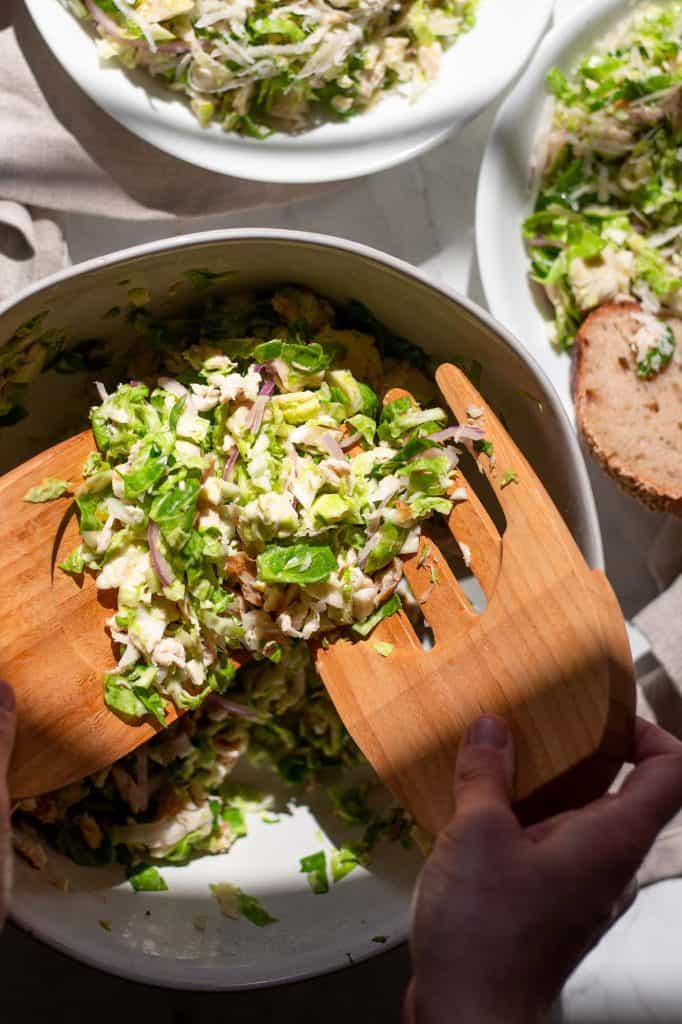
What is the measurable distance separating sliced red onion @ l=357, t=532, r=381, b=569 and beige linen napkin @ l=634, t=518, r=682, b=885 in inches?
20.9

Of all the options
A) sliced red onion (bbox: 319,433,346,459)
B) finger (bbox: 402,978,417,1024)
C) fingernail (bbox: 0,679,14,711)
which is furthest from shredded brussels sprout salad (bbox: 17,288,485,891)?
finger (bbox: 402,978,417,1024)

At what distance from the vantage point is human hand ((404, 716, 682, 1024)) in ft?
3.44

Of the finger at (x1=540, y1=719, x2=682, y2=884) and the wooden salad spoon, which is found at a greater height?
the wooden salad spoon

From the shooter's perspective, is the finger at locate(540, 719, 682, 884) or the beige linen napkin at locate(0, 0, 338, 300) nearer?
the finger at locate(540, 719, 682, 884)

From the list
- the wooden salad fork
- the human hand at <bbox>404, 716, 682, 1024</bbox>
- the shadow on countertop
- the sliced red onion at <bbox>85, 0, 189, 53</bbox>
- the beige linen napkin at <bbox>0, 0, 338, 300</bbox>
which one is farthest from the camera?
the shadow on countertop

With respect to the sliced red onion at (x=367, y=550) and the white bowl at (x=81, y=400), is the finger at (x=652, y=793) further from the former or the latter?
the sliced red onion at (x=367, y=550)

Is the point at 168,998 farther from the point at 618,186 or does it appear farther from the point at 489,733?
the point at 618,186

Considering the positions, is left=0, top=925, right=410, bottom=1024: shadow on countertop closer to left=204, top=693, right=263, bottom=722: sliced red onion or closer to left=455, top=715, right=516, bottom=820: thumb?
left=204, top=693, right=263, bottom=722: sliced red onion

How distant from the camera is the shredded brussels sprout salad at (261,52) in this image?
1477 mm

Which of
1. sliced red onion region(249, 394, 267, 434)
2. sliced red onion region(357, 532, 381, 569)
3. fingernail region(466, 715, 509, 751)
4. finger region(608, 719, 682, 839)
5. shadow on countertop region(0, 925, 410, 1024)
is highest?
sliced red onion region(249, 394, 267, 434)

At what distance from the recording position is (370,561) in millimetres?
1358

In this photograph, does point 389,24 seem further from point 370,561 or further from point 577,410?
point 370,561

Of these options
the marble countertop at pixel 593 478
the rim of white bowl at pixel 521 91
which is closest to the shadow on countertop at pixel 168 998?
the marble countertop at pixel 593 478

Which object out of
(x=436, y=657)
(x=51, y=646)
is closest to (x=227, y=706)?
(x=51, y=646)
